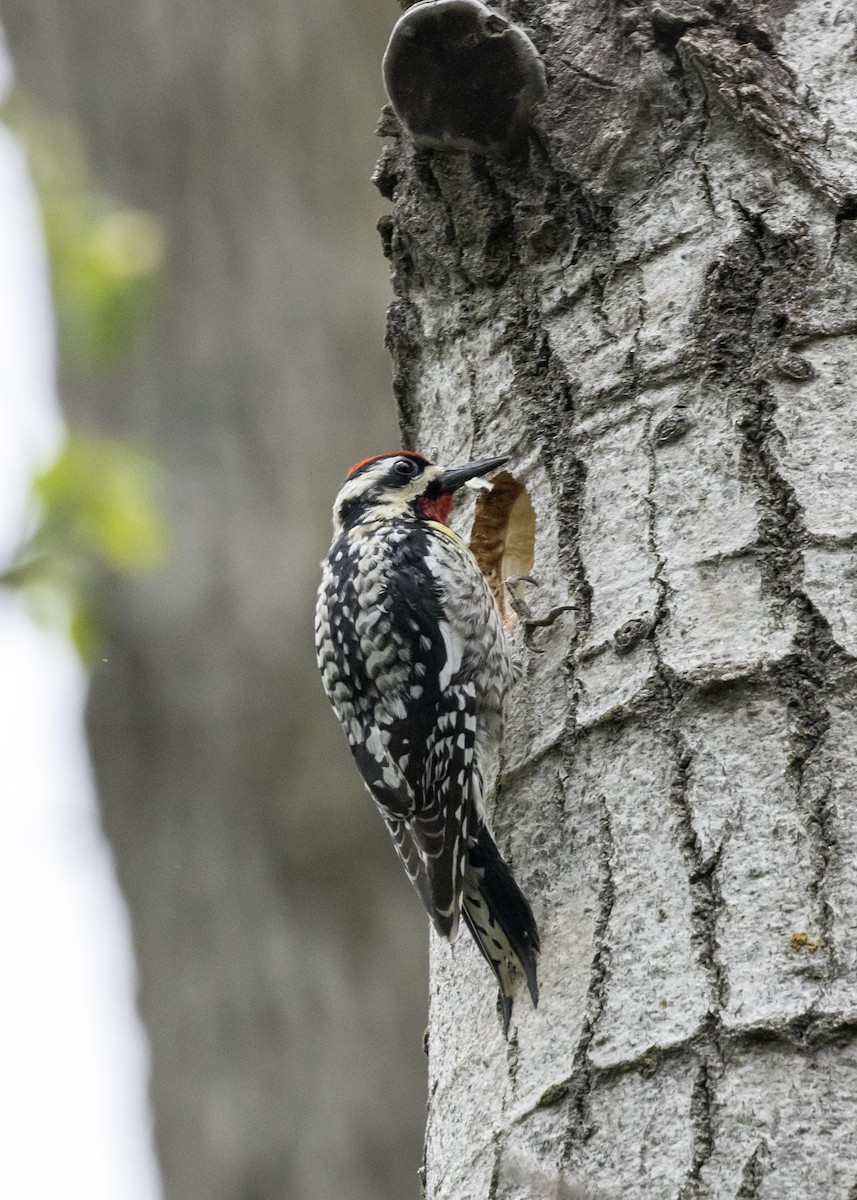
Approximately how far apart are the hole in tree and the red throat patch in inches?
6.7

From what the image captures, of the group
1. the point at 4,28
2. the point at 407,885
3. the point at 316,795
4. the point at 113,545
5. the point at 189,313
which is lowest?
the point at 407,885

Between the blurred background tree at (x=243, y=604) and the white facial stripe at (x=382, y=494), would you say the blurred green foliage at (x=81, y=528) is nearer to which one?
the blurred background tree at (x=243, y=604)

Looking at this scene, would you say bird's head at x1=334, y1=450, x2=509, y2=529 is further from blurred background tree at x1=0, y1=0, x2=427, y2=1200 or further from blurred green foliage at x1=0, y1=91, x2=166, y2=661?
blurred background tree at x1=0, y1=0, x2=427, y2=1200

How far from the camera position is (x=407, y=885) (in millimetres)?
5305

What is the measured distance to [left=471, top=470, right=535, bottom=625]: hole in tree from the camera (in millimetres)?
3459

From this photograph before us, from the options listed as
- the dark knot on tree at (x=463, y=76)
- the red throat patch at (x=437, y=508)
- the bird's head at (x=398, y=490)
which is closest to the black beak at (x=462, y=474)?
the bird's head at (x=398, y=490)

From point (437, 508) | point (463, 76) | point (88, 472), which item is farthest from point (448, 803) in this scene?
point (88, 472)

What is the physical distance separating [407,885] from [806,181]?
324 centimetres

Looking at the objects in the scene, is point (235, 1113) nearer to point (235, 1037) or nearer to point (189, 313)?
point (235, 1037)

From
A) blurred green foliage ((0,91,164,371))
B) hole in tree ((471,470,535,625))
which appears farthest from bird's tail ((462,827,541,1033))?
blurred green foliage ((0,91,164,371))

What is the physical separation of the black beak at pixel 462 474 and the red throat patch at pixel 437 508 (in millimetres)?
397

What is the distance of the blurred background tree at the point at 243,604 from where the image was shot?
497cm

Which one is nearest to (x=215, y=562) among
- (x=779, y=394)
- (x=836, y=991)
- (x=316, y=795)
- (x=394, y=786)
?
(x=316, y=795)

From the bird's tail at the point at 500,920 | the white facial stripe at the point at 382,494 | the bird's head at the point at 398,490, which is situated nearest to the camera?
the bird's tail at the point at 500,920
